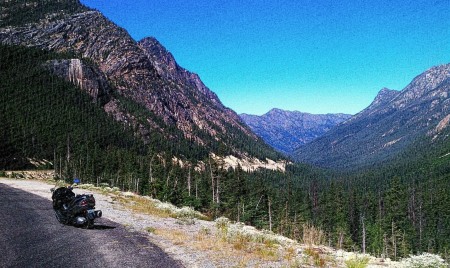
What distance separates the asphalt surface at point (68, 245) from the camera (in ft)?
35.0

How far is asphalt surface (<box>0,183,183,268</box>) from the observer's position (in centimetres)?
1066

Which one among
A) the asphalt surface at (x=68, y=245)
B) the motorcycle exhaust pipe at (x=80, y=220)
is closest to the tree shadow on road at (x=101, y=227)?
the asphalt surface at (x=68, y=245)

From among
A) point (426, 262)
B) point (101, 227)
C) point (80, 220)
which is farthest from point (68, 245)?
point (426, 262)

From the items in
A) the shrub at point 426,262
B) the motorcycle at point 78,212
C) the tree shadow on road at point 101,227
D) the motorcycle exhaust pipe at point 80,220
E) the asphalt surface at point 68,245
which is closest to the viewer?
the shrub at point 426,262

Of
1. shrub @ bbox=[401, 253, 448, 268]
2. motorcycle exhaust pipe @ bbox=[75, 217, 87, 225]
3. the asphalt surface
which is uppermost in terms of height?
motorcycle exhaust pipe @ bbox=[75, 217, 87, 225]

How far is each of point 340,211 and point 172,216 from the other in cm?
7446

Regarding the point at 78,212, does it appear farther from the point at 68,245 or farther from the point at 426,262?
the point at 426,262

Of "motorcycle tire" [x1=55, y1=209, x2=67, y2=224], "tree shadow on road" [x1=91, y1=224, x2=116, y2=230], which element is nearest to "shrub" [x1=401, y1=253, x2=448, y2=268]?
"tree shadow on road" [x1=91, y1=224, x2=116, y2=230]

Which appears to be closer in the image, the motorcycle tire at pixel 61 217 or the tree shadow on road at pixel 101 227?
the tree shadow on road at pixel 101 227

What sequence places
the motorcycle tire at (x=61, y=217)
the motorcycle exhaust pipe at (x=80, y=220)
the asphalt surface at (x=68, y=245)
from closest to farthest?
the asphalt surface at (x=68, y=245), the motorcycle exhaust pipe at (x=80, y=220), the motorcycle tire at (x=61, y=217)

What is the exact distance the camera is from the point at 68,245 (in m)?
12.6

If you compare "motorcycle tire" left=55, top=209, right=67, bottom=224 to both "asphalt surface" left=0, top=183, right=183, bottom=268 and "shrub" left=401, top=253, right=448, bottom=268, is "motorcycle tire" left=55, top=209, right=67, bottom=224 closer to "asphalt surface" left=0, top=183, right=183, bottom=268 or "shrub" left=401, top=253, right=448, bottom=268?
"asphalt surface" left=0, top=183, right=183, bottom=268

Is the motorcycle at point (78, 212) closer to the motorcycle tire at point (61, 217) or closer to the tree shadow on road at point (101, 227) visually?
the motorcycle tire at point (61, 217)

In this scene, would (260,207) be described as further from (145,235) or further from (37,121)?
(37,121)
